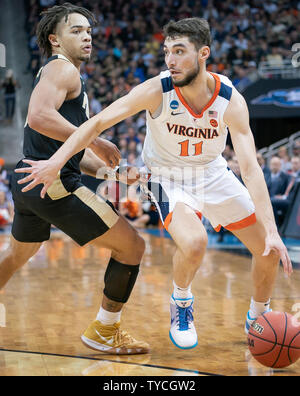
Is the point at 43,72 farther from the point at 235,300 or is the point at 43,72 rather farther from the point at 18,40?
the point at 18,40

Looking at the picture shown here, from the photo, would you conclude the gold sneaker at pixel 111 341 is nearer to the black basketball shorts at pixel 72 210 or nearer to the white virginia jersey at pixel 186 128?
the black basketball shorts at pixel 72 210

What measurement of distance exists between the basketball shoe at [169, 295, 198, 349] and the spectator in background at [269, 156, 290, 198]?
7968mm

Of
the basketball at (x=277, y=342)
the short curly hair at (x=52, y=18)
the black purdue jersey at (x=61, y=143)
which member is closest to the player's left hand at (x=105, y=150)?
the black purdue jersey at (x=61, y=143)

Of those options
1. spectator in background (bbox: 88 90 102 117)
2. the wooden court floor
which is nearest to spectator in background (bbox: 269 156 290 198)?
the wooden court floor

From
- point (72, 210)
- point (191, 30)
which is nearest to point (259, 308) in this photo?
point (72, 210)

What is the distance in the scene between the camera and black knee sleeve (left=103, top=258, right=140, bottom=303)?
4.02 metres

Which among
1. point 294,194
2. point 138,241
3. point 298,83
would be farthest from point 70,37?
point 298,83

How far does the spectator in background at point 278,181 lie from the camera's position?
38.1 feet

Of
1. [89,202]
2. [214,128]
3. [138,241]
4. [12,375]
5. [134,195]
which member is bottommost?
[134,195]

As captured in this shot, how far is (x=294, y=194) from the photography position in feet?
35.0

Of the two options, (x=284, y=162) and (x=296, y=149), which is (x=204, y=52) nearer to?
(x=284, y=162)

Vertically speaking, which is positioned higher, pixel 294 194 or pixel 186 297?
pixel 186 297

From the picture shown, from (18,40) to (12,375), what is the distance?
56.2 ft

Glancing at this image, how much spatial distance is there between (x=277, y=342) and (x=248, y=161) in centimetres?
115
